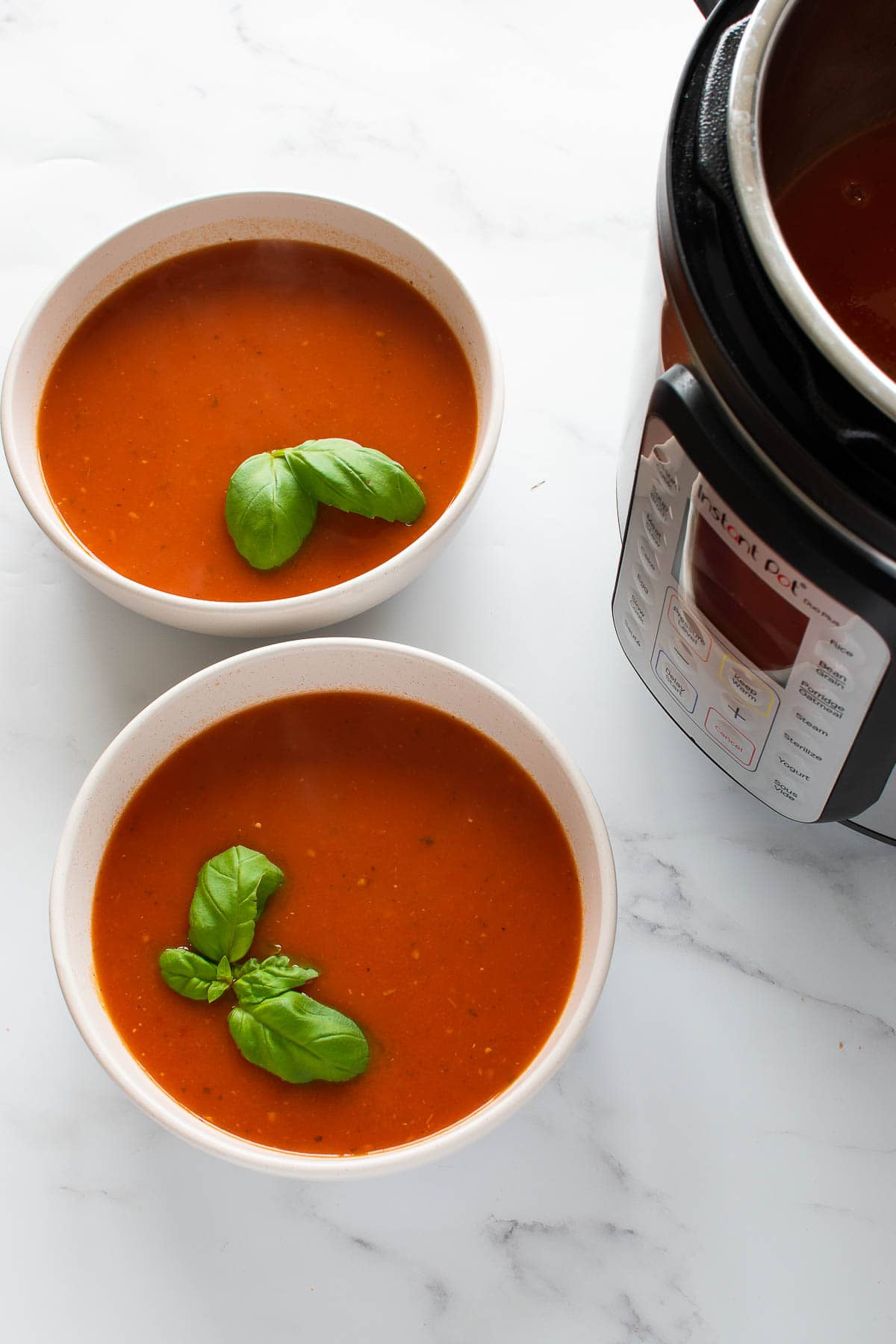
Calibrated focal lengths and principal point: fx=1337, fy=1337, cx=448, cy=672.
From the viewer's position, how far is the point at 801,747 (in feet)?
3.22

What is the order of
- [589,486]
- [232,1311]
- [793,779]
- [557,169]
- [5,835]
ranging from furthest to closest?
[557,169], [589,486], [5,835], [232,1311], [793,779]

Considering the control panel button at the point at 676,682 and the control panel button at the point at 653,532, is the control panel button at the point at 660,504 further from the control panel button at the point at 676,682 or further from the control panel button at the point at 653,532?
the control panel button at the point at 676,682

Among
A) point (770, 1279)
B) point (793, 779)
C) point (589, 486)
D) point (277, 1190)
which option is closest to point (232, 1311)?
point (277, 1190)

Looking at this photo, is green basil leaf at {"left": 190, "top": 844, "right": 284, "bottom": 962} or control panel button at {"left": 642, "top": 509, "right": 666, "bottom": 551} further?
green basil leaf at {"left": 190, "top": 844, "right": 284, "bottom": 962}

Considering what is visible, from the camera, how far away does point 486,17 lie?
157cm

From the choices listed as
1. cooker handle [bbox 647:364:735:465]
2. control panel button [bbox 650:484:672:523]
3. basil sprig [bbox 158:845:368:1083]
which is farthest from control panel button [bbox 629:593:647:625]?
basil sprig [bbox 158:845:368:1083]

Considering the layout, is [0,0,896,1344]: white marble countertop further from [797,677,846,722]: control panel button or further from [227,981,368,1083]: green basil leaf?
[797,677,846,722]: control panel button

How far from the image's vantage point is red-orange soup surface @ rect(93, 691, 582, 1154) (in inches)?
42.9

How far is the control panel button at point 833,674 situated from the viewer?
0.88 metres

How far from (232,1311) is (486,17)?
1.40 meters

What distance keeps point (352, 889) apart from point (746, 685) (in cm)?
39

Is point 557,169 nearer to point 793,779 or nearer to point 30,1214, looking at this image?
point 793,779

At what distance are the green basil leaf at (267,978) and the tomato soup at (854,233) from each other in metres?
0.65

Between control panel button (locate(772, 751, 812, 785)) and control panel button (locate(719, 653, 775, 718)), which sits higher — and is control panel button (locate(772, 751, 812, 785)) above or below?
below
